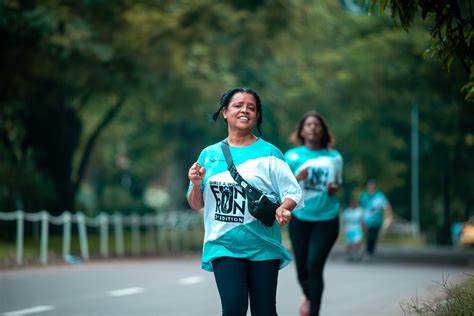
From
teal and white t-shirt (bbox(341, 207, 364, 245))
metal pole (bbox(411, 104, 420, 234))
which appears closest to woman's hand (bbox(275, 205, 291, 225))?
teal and white t-shirt (bbox(341, 207, 364, 245))

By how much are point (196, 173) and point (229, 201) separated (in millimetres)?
273

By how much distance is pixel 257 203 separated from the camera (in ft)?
21.2

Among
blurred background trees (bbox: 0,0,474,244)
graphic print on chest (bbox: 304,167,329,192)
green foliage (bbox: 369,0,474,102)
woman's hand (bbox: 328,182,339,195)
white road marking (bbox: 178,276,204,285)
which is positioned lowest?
white road marking (bbox: 178,276,204,285)

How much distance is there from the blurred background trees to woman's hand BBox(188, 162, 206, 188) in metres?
10.9

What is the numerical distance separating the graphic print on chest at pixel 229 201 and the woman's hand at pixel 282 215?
24 centimetres

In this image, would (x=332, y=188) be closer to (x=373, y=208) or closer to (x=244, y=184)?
Result: (x=244, y=184)

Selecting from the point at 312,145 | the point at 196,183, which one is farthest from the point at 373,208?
the point at 196,183

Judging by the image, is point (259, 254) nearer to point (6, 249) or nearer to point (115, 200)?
point (6, 249)

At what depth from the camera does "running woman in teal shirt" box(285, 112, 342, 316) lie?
9.95m

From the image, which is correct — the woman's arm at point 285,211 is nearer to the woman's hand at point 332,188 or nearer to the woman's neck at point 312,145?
the woman's hand at point 332,188

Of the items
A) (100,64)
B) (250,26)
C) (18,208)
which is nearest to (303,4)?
(250,26)

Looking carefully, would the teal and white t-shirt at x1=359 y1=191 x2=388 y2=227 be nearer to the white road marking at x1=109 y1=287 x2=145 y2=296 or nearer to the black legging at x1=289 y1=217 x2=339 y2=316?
the white road marking at x1=109 y1=287 x2=145 y2=296

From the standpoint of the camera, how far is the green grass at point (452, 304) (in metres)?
6.96

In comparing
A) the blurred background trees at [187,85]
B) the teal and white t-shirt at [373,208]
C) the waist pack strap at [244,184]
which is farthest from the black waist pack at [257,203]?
the teal and white t-shirt at [373,208]
